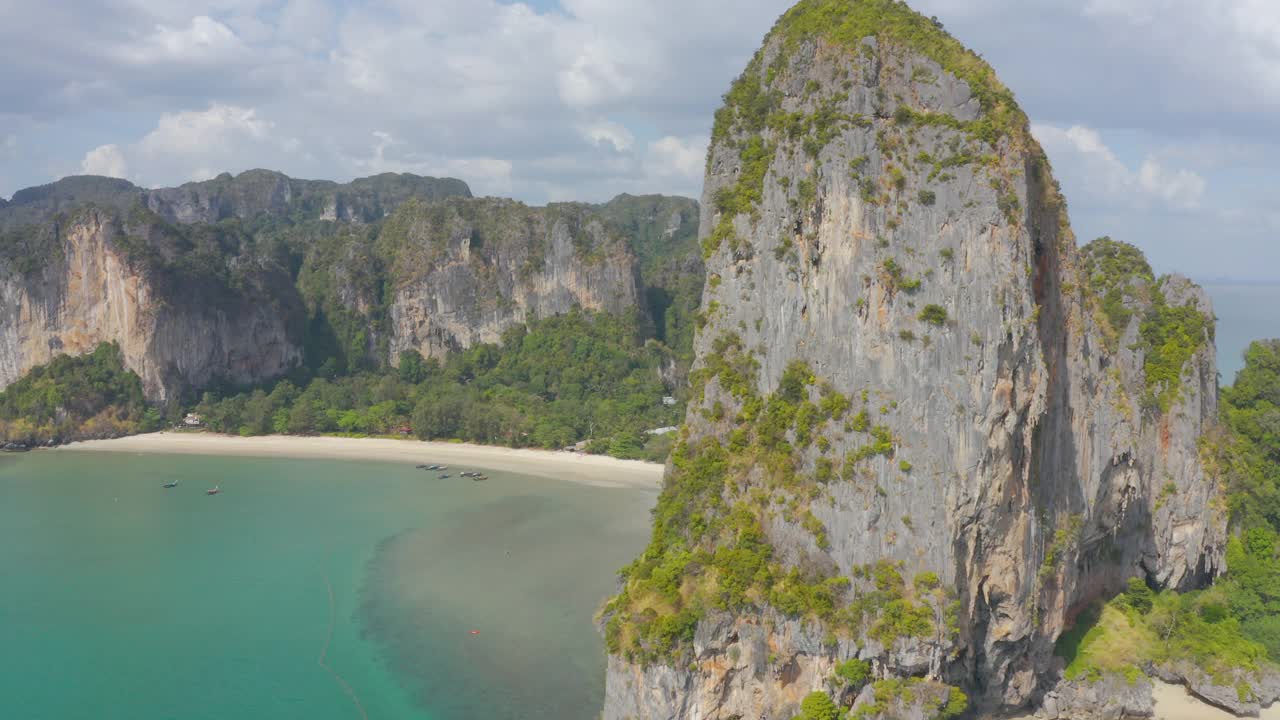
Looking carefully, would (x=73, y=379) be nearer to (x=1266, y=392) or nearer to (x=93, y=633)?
(x=93, y=633)

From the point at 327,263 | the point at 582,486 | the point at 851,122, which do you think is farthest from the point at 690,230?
the point at 851,122

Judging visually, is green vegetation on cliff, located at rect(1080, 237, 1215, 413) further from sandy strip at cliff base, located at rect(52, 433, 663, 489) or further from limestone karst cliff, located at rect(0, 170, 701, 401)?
limestone karst cliff, located at rect(0, 170, 701, 401)

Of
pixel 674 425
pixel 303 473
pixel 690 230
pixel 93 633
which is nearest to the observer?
pixel 93 633

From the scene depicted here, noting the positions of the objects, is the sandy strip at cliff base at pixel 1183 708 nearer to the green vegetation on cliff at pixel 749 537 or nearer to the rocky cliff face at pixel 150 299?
the green vegetation on cliff at pixel 749 537

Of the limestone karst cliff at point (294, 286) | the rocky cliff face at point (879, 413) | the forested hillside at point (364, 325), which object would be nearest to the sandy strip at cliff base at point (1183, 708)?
the rocky cliff face at point (879, 413)

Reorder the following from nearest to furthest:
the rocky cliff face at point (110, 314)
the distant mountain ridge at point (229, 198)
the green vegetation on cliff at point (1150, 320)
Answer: the green vegetation on cliff at point (1150, 320) → the rocky cliff face at point (110, 314) → the distant mountain ridge at point (229, 198)

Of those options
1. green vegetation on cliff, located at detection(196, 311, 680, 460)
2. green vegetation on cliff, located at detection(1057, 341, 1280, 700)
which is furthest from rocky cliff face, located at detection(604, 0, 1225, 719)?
green vegetation on cliff, located at detection(196, 311, 680, 460)
